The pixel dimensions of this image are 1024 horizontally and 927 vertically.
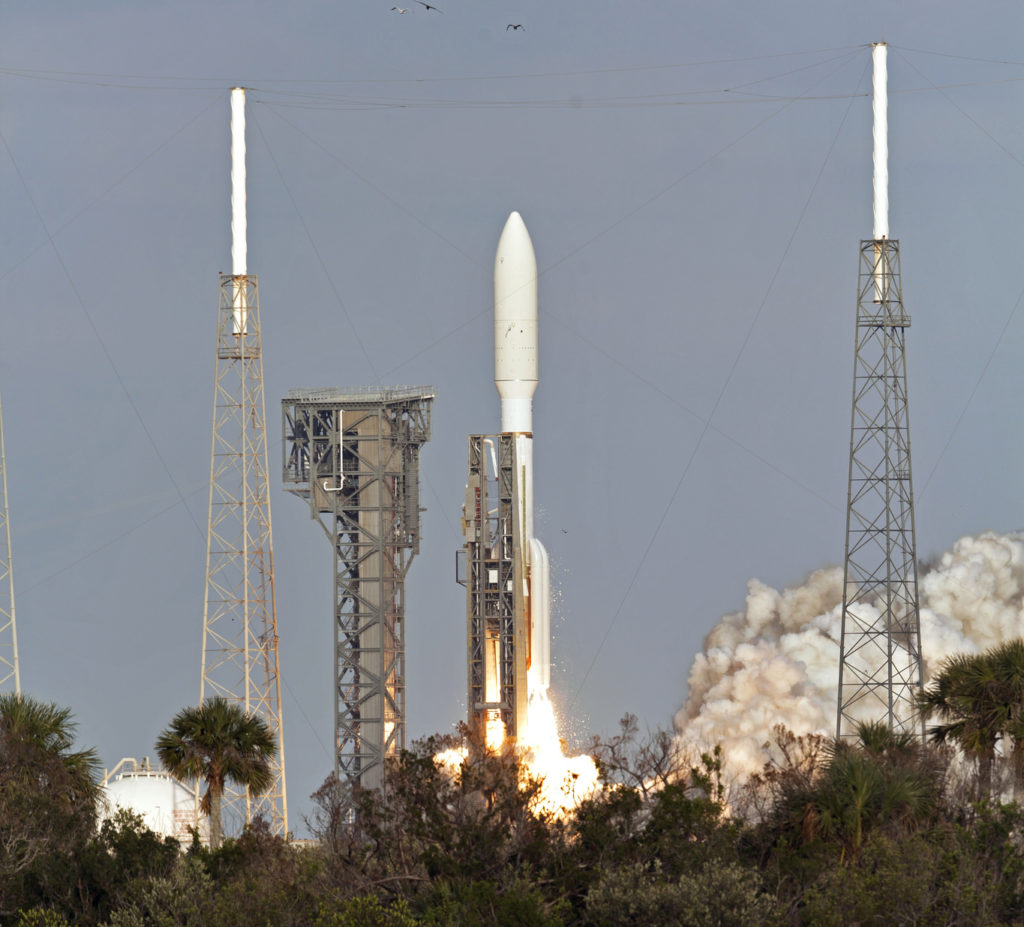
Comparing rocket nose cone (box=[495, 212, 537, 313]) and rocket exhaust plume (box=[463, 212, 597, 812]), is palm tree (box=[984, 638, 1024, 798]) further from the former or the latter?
rocket nose cone (box=[495, 212, 537, 313])

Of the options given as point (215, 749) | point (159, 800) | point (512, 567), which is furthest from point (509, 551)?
point (215, 749)

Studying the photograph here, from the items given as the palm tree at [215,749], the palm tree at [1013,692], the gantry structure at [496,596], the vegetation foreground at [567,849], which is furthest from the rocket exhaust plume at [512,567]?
the palm tree at [1013,692]

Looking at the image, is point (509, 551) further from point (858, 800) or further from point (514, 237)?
point (858, 800)

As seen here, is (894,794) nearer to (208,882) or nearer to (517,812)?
(517,812)

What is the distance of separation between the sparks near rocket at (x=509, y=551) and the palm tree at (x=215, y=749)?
62.5 ft

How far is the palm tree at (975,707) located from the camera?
56719 mm

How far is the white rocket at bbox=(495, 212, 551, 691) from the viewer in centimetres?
7788

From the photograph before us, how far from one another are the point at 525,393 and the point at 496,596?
6.49 metres

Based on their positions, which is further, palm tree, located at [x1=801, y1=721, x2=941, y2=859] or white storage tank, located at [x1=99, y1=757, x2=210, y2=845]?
white storage tank, located at [x1=99, y1=757, x2=210, y2=845]

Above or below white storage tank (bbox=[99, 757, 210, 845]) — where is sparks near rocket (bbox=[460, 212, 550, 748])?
above

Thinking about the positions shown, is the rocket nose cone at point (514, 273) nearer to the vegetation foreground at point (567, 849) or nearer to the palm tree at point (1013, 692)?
the vegetation foreground at point (567, 849)

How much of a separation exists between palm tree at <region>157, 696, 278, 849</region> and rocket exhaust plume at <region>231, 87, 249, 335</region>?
22.1m

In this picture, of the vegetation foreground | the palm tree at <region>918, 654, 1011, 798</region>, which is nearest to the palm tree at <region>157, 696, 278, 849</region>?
the vegetation foreground

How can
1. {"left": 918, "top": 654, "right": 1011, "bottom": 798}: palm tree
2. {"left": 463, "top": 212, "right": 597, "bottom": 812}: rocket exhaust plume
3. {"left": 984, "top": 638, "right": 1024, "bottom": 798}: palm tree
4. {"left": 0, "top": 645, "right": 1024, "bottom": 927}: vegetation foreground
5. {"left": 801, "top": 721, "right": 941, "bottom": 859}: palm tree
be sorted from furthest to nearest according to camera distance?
1. {"left": 463, "top": 212, "right": 597, "bottom": 812}: rocket exhaust plume
2. {"left": 918, "top": 654, "right": 1011, "bottom": 798}: palm tree
3. {"left": 984, "top": 638, "right": 1024, "bottom": 798}: palm tree
4. {"left": 801, "top": 721, "right": 941, "bottom": 859}: palm tree
5. {"left": 0, "top": 645, "right": 1024, "bottom": 927}: vegetation foreground
